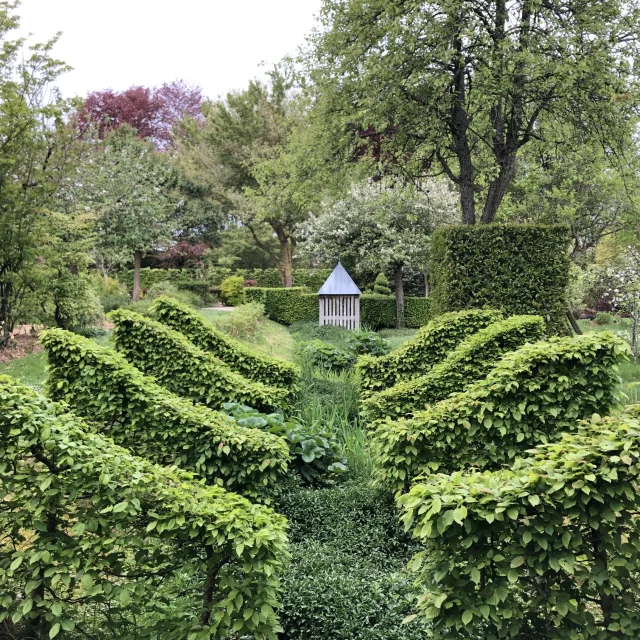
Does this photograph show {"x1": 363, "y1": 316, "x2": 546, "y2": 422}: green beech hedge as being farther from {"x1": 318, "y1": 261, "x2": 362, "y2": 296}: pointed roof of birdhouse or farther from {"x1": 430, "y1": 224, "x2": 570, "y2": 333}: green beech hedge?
{"x1": 318, "y1": 261, "x2": 362, "y2": 296}: pointed roof of birdhouse

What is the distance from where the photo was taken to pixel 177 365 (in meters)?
5.73

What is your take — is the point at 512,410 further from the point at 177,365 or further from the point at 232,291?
the point at 232,291

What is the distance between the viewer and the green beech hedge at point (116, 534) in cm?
221

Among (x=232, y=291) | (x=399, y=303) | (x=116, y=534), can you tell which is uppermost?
(x=232, y=291)

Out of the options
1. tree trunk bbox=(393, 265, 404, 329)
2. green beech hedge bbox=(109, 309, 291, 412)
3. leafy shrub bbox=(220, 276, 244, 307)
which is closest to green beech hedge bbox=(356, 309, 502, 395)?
green beech hedge bbox=(109, 309, 291, 412)

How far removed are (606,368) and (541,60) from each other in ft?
23.3

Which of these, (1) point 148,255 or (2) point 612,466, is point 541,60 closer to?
(2) point 612,466

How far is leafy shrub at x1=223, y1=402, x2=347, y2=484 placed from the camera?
4949 mm

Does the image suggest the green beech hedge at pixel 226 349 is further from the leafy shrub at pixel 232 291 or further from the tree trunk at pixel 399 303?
the leafy shrub at pixel 232 291

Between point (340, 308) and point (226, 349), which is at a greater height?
point (340, 308)

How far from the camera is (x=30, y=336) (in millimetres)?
11578

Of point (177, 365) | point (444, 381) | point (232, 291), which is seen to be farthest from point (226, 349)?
point (232, 291)

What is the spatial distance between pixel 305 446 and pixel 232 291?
20.6m

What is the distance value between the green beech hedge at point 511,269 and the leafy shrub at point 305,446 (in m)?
4.87
